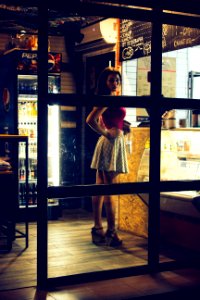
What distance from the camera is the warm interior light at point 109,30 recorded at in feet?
24.1

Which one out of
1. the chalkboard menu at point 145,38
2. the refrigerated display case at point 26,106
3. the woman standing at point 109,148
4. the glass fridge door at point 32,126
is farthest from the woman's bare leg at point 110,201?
the glass fridge door at point 32,126

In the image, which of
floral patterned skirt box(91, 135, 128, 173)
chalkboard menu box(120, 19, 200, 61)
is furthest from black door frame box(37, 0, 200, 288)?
floral patterned skirt box(91, 135, 128, 173)

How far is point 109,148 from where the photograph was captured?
5941 mm

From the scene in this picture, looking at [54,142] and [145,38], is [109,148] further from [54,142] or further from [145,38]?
[54,142]

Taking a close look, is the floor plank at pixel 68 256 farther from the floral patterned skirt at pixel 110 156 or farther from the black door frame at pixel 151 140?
the floral patterned skirt at pixel 110 156

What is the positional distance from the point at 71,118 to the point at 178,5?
4281 mm

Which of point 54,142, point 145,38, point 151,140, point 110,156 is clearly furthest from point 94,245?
point 145,38

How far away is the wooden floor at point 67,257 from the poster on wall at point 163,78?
1.89 metres

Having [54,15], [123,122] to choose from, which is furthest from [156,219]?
[54,15]

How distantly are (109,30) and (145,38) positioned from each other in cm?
104

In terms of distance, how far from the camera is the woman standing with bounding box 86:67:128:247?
5.88 m

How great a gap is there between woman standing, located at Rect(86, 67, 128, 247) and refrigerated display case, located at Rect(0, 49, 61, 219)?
175cm

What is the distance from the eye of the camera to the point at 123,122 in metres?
6.10

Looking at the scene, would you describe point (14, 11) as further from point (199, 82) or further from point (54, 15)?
point (199, 82)
